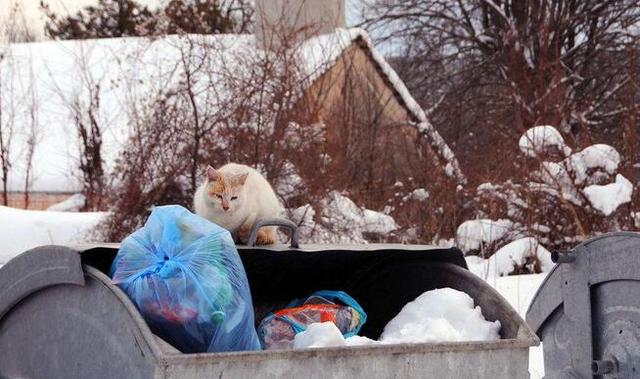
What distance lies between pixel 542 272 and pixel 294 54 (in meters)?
3.39

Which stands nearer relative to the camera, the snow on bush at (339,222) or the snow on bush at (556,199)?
the snow on bush at (556,199)

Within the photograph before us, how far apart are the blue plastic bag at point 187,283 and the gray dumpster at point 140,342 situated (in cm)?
12

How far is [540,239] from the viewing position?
9375 mm

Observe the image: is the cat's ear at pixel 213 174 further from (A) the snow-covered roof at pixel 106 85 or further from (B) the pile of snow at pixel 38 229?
(A) the snow-covered roof at pixel 106 85

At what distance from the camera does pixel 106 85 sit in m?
13.3

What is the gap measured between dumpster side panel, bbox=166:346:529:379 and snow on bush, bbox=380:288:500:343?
0.14 m

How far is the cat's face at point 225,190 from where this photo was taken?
4633 millimetres

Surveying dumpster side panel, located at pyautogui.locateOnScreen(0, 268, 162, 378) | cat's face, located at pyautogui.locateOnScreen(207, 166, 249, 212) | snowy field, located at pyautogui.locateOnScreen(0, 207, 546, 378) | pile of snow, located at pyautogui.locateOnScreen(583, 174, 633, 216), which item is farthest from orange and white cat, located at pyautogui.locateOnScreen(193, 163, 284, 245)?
pile of snow, located at pyautogui.locateOnScreen(583, 174, 633, 216)

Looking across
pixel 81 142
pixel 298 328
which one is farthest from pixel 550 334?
pixel 81 142

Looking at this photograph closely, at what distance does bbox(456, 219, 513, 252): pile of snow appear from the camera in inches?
367

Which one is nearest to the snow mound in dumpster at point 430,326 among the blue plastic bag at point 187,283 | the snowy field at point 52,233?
the blue plastic bag at point 187,283

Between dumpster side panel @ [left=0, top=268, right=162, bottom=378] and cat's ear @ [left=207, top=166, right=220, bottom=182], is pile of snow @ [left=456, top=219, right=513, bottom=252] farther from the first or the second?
dumpster side panel @ [left=0, top=268, right=162, bottom=378]

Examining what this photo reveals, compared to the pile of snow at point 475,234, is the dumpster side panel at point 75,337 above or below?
Answer: below

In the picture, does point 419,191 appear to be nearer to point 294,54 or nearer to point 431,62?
point 294,54
